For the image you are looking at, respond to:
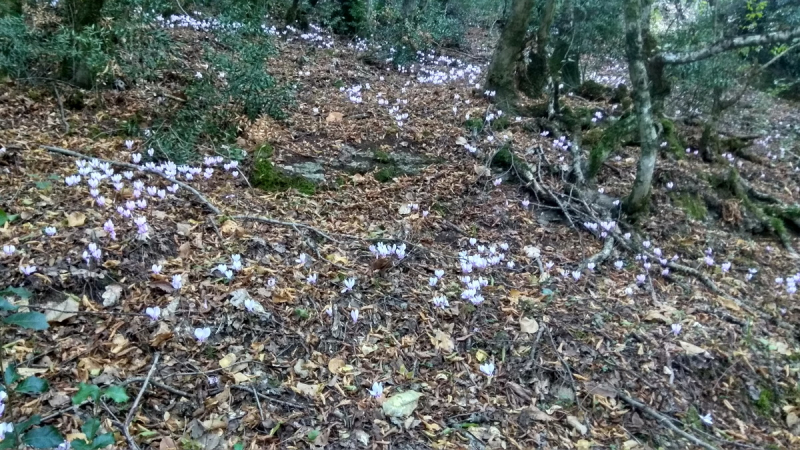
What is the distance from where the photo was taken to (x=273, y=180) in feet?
18.7

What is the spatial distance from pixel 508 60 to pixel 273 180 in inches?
192

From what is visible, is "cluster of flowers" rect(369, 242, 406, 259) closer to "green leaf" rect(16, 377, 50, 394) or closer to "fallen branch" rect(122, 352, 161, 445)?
"fallen branch" rect(122, 352, 161, 445)

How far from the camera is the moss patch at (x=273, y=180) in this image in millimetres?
5648

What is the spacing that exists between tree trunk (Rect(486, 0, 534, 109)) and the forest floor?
2493mm

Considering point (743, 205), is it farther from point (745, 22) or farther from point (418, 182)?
point (745, 22)

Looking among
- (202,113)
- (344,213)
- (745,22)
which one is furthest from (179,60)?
(745,22)

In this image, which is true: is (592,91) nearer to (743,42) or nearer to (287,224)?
(743,42)

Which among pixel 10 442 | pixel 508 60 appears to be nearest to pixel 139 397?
pixel 10 442

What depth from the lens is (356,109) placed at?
318 inches

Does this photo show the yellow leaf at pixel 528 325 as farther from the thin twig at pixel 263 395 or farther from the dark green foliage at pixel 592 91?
the dark green foliage at pixel 592 91

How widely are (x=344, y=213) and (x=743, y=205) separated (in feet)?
18.5

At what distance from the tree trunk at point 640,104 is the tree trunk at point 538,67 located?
3860 mm

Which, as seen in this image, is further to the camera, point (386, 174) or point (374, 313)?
point (386, 174)

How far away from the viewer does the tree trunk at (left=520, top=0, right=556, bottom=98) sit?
9719 millimetres
